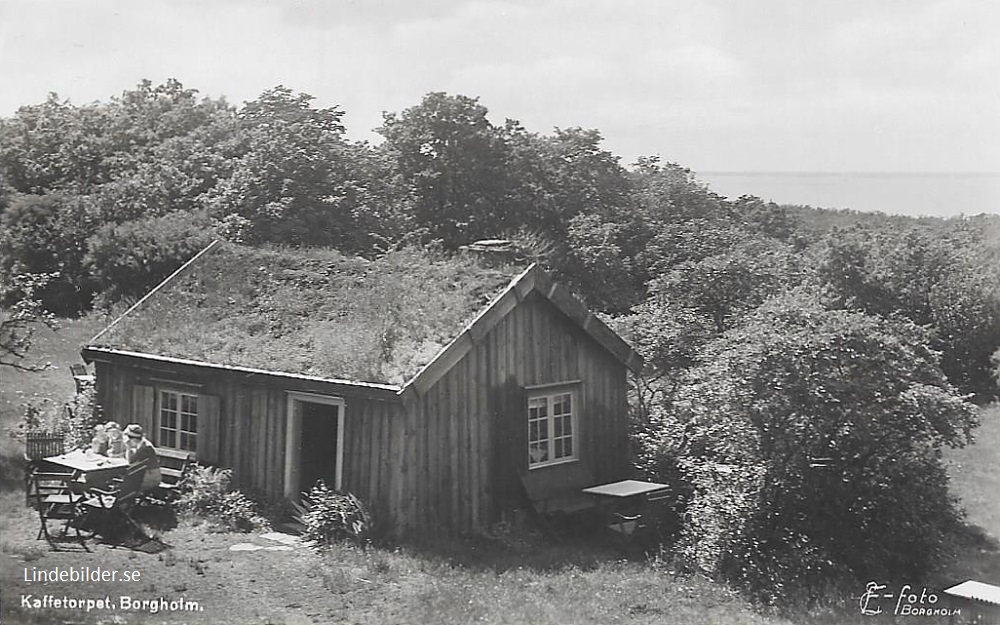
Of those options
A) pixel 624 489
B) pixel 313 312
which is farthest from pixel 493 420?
pixel 313 312

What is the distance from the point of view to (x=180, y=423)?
1243 centimetres

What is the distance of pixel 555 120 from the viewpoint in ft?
49.1

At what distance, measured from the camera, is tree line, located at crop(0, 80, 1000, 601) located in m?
11.0

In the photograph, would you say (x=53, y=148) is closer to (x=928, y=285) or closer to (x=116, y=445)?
(x=116, y=445)

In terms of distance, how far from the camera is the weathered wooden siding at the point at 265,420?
444 inches

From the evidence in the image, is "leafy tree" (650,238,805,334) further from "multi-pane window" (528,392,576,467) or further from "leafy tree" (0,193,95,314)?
"leafy tree" (0,193,95,314)

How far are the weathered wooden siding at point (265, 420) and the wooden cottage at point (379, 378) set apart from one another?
19 mm

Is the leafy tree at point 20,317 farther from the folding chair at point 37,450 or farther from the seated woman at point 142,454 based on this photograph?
the seated woman at point 142,454

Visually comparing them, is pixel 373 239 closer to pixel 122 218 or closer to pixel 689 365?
pixel 689 365

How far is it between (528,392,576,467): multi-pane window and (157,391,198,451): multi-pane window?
4.44 metres

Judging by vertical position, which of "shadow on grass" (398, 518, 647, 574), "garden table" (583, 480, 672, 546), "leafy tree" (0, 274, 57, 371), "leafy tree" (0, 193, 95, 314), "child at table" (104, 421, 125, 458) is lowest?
"shadow on grass" (398, 518, 647, 574)

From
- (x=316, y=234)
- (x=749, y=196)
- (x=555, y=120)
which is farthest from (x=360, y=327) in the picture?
(x=749, y=196)

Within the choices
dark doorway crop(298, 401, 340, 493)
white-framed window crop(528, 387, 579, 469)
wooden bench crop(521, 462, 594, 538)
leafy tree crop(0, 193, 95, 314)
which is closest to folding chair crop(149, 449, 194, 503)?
dark doorway crop(298, 401, 340, 493)

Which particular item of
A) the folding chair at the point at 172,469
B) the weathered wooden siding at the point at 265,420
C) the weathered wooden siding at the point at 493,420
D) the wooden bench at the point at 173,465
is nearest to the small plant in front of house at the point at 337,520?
the weathered wooden siding at the point at 265,420
